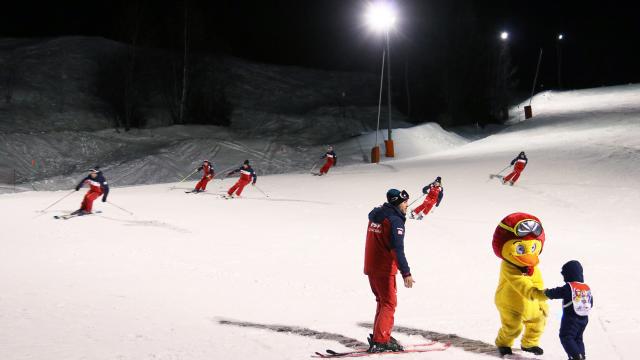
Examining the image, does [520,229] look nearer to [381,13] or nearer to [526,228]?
[526,228]

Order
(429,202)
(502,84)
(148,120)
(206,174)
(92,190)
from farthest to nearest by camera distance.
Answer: (502,84) < (148,120) < (206,174) < (92,190) < (429,202)

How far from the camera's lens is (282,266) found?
31.5 ft

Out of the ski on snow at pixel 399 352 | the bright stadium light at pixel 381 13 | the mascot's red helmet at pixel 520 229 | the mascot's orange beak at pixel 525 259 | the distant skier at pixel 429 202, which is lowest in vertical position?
the ski on snow at pixel 399 352

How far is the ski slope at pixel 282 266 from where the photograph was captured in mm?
5918

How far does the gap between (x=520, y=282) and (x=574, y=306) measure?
1.74ft

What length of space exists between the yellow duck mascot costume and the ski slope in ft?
1.03

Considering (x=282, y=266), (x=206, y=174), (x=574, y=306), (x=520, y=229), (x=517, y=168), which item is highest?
(x=517, y=168)

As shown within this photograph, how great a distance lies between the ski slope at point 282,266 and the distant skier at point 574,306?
24.1 inches

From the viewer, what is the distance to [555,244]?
11922 millimetres

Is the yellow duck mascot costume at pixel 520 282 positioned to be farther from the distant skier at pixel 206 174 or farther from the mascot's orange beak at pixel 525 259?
the distant skier at pixel 206 174

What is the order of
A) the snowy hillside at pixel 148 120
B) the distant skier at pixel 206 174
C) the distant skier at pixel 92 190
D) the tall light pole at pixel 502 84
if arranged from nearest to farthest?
the distant skier at pixel 92 190 → the distant skier at pixel 206 174 → the snowy hillside at pixel 148 120 → the tall light pole at pixel 502 84

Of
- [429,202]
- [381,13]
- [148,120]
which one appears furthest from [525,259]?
[148,120]

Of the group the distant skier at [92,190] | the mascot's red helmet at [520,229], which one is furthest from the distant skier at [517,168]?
the mascot's red helmet at [520,229]

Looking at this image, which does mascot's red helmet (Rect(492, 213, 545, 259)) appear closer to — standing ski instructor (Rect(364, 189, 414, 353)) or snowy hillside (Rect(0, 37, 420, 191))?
standing ski instructor (Rect(364, 189, 414, 353))
